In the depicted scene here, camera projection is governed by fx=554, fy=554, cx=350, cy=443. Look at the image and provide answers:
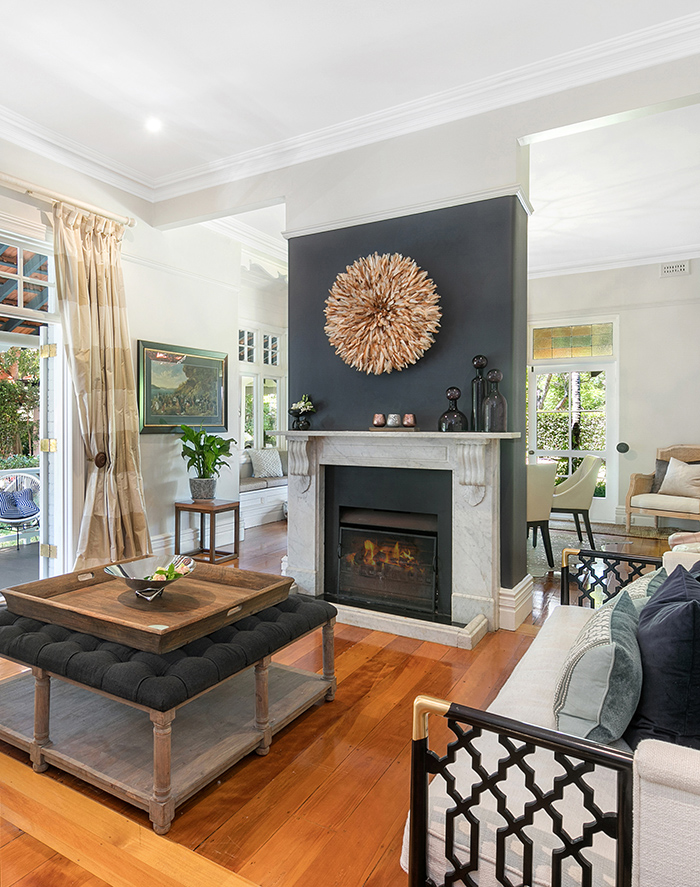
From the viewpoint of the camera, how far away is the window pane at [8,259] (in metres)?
3.66

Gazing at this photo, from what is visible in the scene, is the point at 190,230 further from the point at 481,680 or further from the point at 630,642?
the point at 630,642

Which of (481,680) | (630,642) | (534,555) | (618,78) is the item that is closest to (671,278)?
(534,555)

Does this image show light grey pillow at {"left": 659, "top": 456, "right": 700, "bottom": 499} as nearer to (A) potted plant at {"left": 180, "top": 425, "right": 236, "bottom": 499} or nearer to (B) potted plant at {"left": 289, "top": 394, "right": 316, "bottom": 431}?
(B) potted plant at {"left": 289, "top": 394, "right": 316, "bottom": 431}

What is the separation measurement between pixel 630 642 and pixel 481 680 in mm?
1438

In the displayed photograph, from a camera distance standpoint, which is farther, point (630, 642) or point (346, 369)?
point (346, 369)

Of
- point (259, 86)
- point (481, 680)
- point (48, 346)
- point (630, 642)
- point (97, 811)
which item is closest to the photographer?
point (630, 642)

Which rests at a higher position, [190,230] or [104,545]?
[190,230]

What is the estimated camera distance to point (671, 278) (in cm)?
631

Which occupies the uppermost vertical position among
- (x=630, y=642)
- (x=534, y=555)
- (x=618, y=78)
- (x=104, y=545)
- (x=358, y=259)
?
(x=618, y=78)

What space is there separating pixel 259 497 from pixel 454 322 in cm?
386

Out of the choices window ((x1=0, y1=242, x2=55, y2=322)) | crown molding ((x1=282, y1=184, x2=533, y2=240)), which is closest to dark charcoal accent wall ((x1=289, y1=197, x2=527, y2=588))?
crown molding ((x1=282, y1=184, x2=533, y2=240))

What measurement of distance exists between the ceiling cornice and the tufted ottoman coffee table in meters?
2.91

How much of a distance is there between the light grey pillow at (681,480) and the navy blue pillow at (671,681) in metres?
5.23

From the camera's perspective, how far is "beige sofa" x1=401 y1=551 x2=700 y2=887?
3.09 ft
